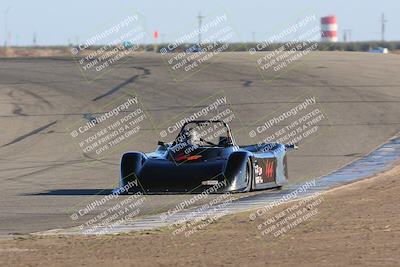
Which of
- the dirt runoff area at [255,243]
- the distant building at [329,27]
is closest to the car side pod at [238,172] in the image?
the dirt runoff area at [255,243]

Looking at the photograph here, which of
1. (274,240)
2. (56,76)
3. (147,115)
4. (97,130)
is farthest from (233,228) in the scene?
(56,76)

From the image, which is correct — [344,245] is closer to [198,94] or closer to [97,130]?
[97,130]

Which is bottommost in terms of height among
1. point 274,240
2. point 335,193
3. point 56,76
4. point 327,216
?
point 56,76

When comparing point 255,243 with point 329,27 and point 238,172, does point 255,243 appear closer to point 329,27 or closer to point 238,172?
point 238,172

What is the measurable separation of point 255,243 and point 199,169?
18.2 ft

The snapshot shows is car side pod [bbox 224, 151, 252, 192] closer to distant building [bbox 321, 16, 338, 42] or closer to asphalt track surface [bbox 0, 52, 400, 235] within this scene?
asphalt track surface [bbox 0, 52, 400, 235]

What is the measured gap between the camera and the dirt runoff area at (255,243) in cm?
909

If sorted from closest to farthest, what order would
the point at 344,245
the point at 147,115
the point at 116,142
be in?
1. the point at 344,245
2. the point at 116,142
3. the point at 147,115

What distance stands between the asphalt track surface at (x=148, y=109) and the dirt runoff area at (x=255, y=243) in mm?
1706

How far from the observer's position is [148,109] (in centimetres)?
3014

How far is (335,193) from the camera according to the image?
14531mm

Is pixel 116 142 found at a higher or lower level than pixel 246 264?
lower

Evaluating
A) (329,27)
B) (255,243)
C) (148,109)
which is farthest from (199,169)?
(329,27)

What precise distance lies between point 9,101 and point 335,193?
19.5 meters
